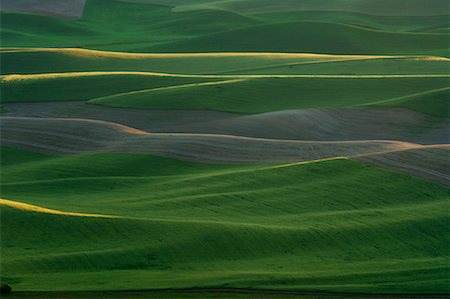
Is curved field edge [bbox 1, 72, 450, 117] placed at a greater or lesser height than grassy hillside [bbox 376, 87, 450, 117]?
lesser

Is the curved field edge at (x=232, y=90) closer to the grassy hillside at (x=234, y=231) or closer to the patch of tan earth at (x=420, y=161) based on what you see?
the patch of tan earth at (x=420, y=161)

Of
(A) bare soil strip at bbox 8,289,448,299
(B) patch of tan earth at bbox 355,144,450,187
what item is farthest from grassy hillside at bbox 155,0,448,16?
(A) bare soil strip at bbox 8,289,448,299

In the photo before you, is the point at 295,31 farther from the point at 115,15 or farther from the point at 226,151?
the point at 226,151

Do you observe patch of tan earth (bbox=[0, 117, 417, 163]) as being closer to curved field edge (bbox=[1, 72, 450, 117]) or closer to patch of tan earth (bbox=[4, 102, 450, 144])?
patch of tan earth (bbox=[4, 102, 450, 144])

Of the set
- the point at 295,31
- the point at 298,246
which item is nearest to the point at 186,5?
the point at 295,31

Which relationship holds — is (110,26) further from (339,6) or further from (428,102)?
(428,102)

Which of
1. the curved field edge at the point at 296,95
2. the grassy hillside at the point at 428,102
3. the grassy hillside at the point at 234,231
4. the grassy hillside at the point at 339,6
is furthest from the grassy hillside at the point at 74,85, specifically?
the grassy hillside at the point at 339,6

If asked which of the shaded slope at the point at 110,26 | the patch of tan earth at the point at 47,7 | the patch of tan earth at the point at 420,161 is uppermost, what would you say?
the patch of tan earth at the point at 420,161

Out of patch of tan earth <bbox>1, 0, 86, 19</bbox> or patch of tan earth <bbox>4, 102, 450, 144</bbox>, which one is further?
patch of tan earth <bbox>1, 0, 86, 19</bbox>
